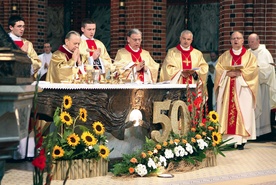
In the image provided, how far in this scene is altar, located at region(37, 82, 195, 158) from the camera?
8.40 m

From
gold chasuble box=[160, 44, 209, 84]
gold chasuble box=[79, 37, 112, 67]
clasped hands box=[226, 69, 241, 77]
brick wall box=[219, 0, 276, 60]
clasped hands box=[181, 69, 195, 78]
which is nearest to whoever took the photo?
gold chasuble box=[79, 37, 112, 67]

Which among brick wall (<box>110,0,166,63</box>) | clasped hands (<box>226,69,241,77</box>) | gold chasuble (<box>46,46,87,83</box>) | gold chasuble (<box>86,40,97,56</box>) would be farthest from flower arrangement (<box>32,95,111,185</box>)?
brick wall (<box>110,0,166,63</box>)

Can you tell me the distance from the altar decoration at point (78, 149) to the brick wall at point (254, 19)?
17.0ft

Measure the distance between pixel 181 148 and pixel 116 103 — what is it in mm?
1018

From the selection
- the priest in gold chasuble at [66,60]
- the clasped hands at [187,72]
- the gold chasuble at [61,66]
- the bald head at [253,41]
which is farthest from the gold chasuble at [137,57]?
the bald head at [253,41]

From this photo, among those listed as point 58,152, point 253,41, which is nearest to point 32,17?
point 253,41

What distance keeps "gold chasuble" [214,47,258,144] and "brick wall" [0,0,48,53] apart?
639 cm

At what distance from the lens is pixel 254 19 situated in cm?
1279

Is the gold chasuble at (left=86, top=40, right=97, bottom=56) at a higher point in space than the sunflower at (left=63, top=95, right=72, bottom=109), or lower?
higher

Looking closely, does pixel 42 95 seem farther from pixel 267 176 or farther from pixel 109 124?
pixel 267 176

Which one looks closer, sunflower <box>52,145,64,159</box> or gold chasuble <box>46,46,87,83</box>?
sunflower <box>52,145,64,159</box>

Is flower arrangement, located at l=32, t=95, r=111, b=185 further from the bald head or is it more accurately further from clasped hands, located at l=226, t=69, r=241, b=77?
the bald head

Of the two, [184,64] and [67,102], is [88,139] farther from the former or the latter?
[184,64]

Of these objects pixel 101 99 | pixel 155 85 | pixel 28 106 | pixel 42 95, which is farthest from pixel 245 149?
pixel 28 106
